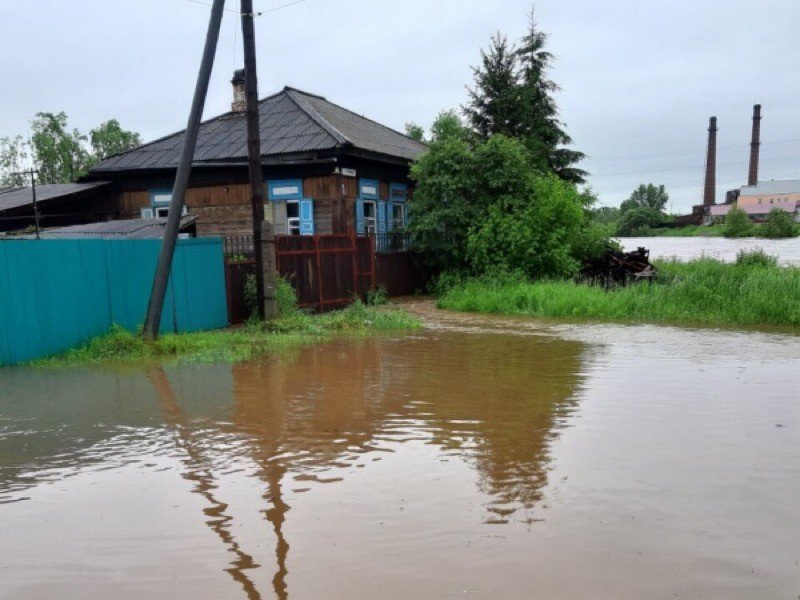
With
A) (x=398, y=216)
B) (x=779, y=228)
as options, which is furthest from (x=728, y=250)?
(x=398, y=216)

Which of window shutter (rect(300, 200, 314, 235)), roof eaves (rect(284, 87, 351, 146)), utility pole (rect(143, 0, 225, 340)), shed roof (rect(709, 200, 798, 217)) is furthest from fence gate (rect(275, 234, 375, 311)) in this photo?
shed roof (rect(709, 200, 798, 217))

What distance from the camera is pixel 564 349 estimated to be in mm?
10594

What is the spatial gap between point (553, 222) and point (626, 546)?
54.3ft

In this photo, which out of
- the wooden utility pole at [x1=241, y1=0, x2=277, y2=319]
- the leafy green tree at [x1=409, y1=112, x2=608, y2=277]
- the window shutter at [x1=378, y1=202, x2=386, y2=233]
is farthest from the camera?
the window shutter at [x1=378, y1=202, x2=386, y2=233]

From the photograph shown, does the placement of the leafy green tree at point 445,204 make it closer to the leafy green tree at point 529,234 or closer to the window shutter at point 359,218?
the leafy green tree at point 529,234

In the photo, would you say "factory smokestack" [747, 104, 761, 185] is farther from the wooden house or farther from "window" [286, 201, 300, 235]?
"window" [286, 201, 300, 235]

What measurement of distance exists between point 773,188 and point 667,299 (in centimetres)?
6572

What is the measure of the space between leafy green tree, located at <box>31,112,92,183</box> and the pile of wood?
3254 cm

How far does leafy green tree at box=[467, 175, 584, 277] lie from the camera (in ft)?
61.6

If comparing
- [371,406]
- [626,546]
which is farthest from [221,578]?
[371,406]

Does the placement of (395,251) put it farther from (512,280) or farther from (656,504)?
(656,504)

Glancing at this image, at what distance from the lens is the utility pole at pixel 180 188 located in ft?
34.3

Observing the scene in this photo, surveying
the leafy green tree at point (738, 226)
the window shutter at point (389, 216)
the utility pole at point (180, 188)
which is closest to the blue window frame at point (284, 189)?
the window shutter at point (389, 216)

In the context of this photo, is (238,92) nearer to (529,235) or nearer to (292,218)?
(292,218)
